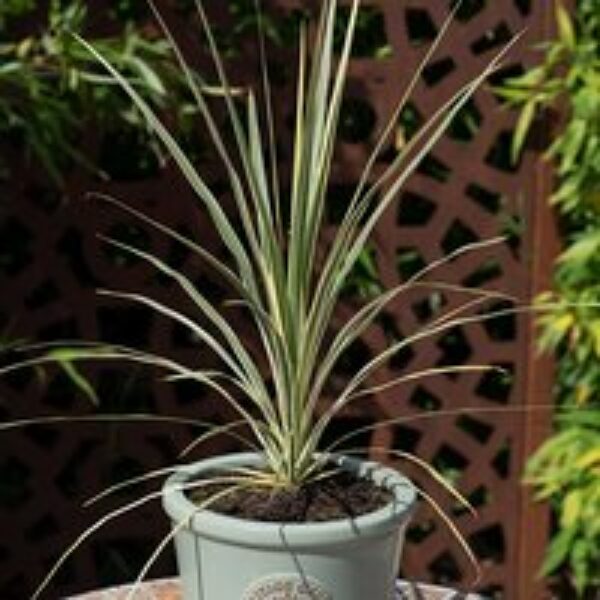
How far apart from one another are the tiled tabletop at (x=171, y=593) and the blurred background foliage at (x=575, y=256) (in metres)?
0.66

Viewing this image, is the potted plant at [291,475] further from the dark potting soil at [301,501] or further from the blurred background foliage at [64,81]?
the blurred background foliage at [64,81]

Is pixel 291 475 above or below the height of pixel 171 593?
above

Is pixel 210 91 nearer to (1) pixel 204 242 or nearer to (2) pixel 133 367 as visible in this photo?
(1) pixel 204 242

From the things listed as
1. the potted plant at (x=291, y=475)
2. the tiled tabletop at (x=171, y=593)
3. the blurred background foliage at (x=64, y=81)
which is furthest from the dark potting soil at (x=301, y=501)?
the blurred background foliage at (x=64, y=81)

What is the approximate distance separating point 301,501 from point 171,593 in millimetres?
362

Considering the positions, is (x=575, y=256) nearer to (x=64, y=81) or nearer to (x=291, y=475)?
(x=64, y=81)

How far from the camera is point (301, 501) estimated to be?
1.14 m

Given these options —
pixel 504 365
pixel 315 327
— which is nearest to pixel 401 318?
pixel 504 365

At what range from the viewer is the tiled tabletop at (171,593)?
1.43m

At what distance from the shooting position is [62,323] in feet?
7.26

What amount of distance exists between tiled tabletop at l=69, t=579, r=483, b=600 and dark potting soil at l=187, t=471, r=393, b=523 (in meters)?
0.29

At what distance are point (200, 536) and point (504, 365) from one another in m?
1.22

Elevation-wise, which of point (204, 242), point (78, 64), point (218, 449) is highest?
point (78, 64)

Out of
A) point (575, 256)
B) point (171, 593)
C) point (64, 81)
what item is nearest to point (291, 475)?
point (171, 593)
